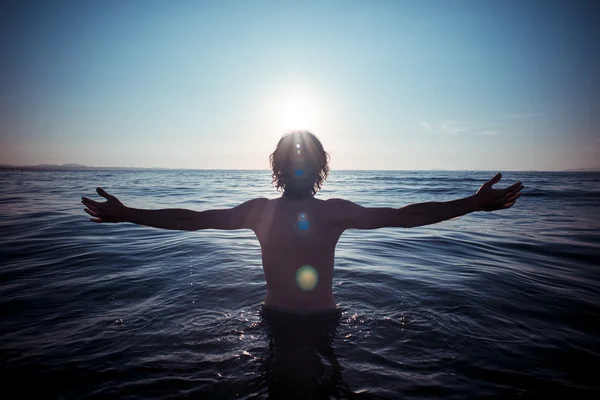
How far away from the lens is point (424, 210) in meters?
2.59

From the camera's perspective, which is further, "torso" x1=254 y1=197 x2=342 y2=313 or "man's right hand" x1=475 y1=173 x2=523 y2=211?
"torso" x1=254 y1=197 x2=342 y2=313

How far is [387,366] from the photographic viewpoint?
261 cm

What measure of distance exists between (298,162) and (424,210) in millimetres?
1257

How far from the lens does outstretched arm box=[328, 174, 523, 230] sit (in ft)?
8.45

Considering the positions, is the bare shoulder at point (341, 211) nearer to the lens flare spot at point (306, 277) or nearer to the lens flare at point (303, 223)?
the lens flare at point (303, 223)

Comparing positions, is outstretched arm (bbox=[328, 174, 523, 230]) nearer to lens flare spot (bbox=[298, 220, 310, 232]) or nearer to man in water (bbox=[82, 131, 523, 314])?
man in water (bbox=[82, 131, 523, 314])

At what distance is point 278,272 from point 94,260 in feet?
16.6

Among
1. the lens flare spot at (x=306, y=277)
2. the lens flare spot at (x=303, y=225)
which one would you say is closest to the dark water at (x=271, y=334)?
the lens flare spot at (x=306, y=277)

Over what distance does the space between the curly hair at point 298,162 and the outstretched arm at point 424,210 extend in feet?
1.21

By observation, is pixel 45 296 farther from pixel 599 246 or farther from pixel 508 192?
pixel 599 246

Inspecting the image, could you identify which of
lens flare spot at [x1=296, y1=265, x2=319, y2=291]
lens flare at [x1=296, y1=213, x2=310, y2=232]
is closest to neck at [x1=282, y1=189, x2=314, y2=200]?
lens flare at [x1=296, y1=213, x2=310, y2=232]

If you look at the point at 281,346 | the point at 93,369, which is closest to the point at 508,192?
the point at 281,346

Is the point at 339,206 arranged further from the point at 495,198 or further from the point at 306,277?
the point at 495,198

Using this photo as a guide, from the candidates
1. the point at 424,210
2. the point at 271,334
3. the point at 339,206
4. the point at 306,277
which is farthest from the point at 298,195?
the point at 271,334
